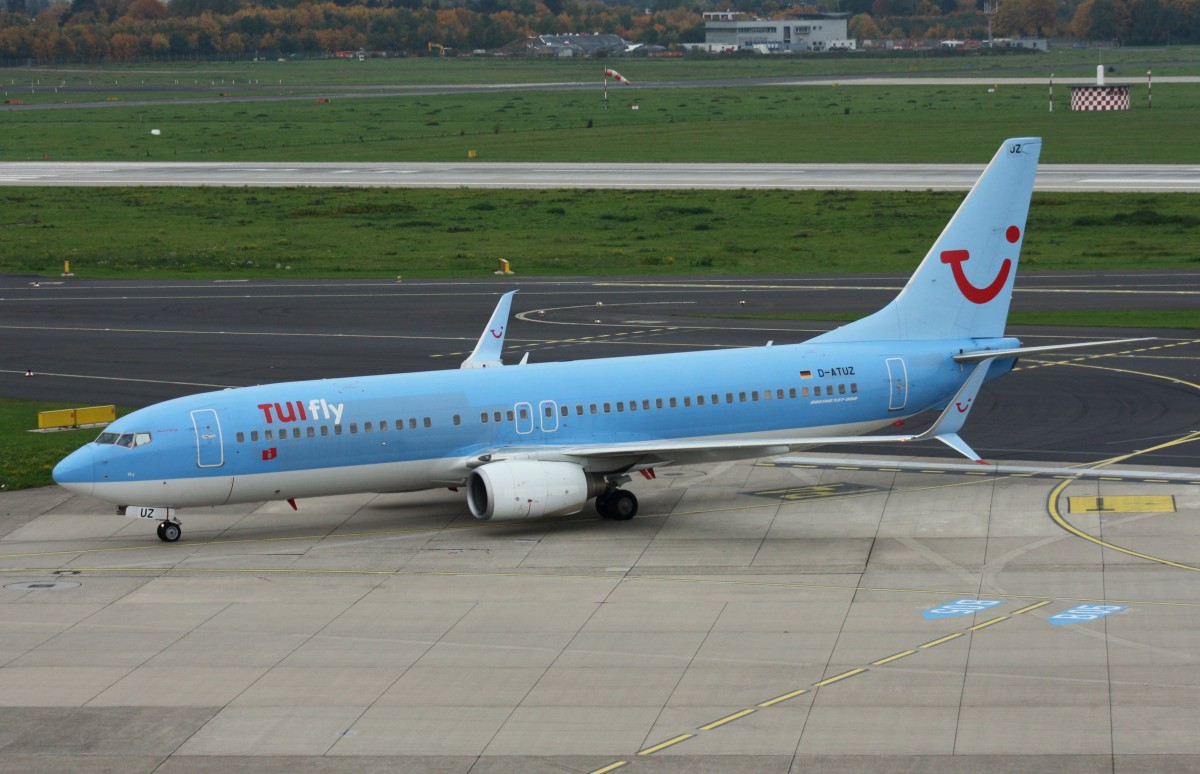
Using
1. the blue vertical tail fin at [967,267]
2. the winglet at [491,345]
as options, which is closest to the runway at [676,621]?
the blue vertical tail fin at [967,267]

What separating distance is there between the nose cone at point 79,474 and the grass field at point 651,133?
10314cm

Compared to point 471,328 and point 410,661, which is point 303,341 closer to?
point 471,328

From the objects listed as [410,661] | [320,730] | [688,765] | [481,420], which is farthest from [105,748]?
[481,420]

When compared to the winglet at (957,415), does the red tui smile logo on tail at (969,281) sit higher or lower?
higher

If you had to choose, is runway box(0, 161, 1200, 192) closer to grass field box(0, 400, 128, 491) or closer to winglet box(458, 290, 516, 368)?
grass field box(0, 400, 128, 491)

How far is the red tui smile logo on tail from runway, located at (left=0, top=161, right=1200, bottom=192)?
6583 cm

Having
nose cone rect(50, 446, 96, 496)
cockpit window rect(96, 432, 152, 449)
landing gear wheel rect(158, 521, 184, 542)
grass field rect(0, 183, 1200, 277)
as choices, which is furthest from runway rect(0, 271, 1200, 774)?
grass field rect(0, 183, 1200, 277)

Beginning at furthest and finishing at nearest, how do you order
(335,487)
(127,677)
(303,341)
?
(303,341)
(335,487)
(127,677)

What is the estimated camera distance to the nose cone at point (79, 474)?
40.8 metres

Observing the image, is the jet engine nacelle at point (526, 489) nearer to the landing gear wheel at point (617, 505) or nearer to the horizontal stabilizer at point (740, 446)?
the horizontal stabilizer at point (740, 446)

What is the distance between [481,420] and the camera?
43.1 meters

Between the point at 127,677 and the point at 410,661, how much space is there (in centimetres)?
543

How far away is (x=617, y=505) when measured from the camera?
4375cm

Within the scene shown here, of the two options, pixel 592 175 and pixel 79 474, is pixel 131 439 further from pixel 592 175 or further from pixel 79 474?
pixel 592 175
